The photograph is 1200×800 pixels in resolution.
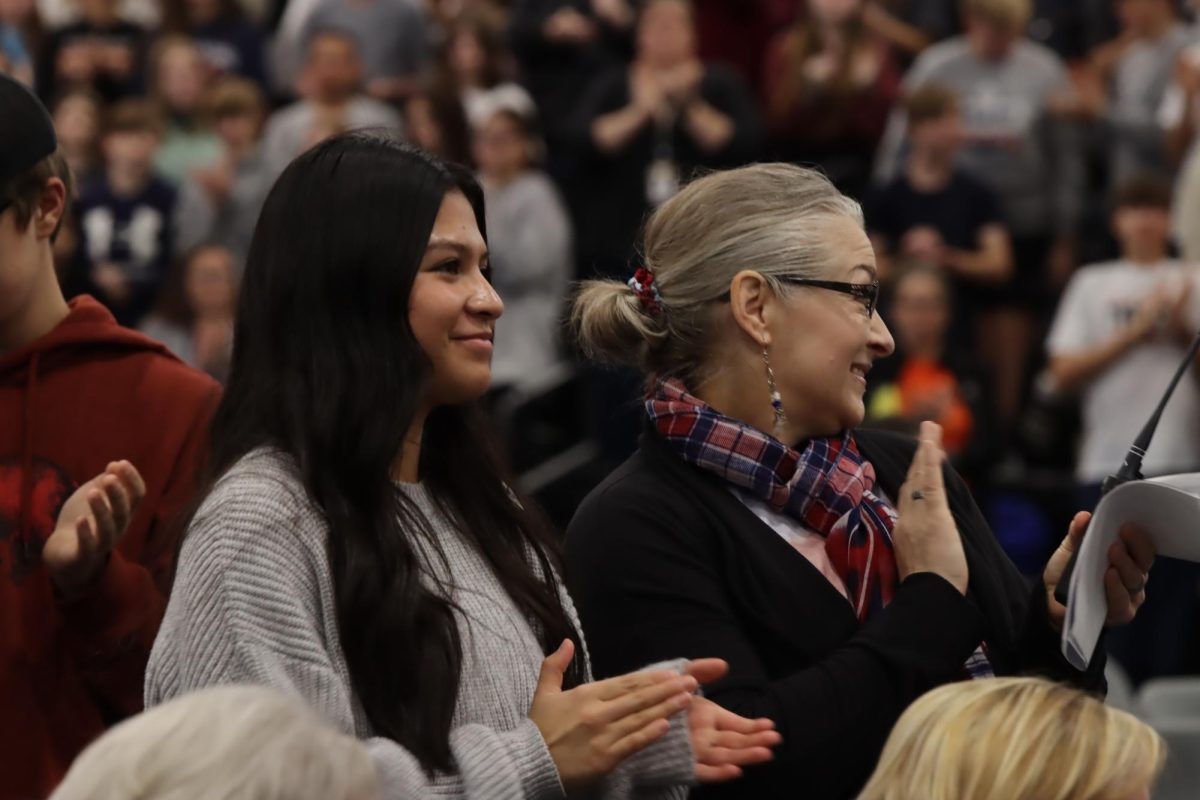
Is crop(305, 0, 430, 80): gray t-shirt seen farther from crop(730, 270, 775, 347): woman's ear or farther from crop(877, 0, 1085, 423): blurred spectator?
crop(730, 270, 775, 347): woman's ear

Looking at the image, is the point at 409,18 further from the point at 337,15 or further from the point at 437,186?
the point at 437,186

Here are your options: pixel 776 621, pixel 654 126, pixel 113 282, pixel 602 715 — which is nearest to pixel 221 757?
pixel 602 715

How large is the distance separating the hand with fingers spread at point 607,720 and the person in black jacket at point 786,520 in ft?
0.98

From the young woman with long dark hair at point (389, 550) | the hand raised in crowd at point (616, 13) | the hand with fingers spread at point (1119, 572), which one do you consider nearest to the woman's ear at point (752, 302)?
the young woman with long dark hair at point (389, 550)

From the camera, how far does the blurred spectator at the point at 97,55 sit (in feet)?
37.0

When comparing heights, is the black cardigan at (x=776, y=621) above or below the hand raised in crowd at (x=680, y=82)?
above

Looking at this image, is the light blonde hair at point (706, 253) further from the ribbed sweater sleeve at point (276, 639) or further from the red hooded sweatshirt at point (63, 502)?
the ribbed sweater sleeve at point (276, 639)

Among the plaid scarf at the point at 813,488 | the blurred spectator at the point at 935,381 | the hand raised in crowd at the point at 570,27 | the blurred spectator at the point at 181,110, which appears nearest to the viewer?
the plaid scarf at the point at 813,488

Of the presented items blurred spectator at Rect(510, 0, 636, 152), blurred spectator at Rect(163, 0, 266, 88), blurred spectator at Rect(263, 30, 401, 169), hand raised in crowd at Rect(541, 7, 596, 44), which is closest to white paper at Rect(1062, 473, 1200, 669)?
blurred spectator at Rect(263, 30, 401, 169)

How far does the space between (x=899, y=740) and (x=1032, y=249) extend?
282 inches

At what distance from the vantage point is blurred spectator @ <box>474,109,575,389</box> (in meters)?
8.79

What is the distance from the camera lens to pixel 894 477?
325 cm

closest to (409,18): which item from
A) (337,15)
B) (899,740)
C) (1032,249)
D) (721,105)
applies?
(337,15)

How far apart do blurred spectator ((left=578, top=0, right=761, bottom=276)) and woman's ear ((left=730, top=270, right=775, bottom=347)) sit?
A: 5751mm
